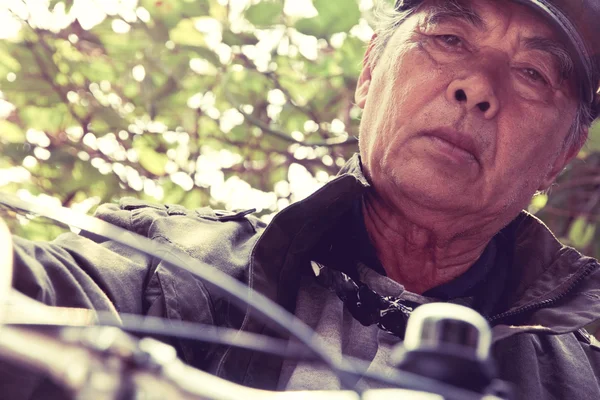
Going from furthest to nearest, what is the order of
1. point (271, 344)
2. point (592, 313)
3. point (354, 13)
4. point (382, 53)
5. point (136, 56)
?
point (136, 56), point (354, 13), point (382, 53), point (592, 313), point (271, 344)

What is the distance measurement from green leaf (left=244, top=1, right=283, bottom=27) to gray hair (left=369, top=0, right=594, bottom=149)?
52 centimetres

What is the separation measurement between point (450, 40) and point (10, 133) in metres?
2.13

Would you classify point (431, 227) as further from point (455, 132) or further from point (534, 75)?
point (534, 75)

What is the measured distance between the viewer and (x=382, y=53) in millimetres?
2244

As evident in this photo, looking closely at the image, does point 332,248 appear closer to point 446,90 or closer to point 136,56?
point 446,90

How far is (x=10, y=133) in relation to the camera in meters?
3.19

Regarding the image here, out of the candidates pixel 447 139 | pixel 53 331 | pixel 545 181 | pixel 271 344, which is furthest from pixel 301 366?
pixel 545 181

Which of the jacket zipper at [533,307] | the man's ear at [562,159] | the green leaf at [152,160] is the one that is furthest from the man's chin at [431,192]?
the green leaf at [152,160]

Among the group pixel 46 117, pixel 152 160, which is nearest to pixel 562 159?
pixel 152 160

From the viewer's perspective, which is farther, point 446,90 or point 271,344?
point 446,90

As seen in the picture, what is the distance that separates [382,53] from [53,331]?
183cm

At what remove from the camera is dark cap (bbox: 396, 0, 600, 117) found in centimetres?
199

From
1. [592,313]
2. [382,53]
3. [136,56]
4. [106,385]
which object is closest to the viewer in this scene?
[106,385]

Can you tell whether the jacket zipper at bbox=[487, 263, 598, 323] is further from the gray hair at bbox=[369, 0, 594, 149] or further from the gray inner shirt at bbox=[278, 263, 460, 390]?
the gray hair at bbox=[369, 0, 594, 149]
